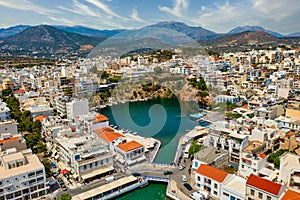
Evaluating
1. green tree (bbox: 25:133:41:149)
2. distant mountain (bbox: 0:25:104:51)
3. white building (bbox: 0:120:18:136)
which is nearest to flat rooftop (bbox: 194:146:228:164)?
green tree (bbox: 25:133:41:149)

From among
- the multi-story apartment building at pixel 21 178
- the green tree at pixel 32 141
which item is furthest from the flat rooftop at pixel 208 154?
the green tree at pixel 32 141

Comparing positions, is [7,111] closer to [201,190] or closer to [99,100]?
[99,100]

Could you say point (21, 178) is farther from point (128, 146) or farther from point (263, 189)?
point (263, 189)

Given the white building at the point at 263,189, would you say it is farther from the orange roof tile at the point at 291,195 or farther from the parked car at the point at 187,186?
the parked car at the point at 187,186

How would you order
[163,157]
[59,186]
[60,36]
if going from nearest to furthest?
[59,186], [163,157], [60,36]

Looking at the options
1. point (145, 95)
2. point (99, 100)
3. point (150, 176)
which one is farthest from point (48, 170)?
point (145, 95)

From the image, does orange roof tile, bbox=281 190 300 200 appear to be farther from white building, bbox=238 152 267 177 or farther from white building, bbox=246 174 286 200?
white building, bbox=238 152 267 177

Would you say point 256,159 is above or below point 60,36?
below

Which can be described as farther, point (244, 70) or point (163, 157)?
point (244, 70)
